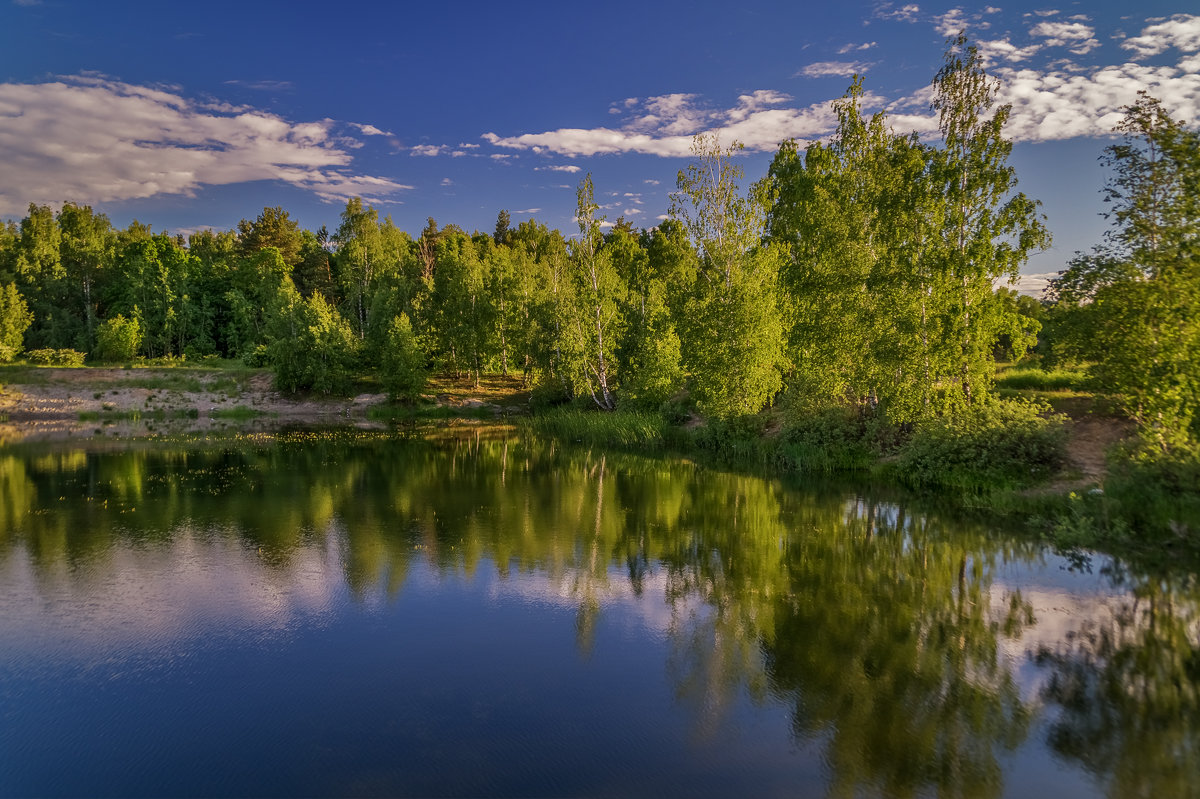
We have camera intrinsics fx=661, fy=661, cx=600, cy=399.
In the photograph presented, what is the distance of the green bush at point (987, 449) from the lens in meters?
19.6

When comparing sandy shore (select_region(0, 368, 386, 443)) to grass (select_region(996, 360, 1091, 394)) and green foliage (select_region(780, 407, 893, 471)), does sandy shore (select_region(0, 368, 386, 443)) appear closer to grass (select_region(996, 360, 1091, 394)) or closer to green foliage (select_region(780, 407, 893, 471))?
green foliage (select_region(780, 407, 893, 471))

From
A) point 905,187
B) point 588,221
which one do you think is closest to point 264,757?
point 905,187

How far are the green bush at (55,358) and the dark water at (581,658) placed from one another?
48.3 m

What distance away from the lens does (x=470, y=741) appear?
25.5 ft

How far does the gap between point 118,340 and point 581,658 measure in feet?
221

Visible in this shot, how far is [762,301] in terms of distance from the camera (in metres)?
32.0

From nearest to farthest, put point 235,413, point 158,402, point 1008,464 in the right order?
point 1008,464 → point 235,413 → point 158,402

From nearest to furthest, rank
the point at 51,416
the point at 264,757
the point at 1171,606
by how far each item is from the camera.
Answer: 1. the point at 264,757
2. the point at 1171,606
3. the point at 51,416

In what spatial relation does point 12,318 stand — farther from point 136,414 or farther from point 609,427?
point 609,427

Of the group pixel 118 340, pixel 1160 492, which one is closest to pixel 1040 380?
pixel 1160 492

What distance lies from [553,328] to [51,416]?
37.2 meters

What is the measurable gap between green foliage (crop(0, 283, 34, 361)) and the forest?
0.22 metres

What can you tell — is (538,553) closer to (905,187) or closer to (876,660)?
(876,660)

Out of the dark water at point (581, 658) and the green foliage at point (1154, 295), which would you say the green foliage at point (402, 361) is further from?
the green foliage at point (1154, 295)
